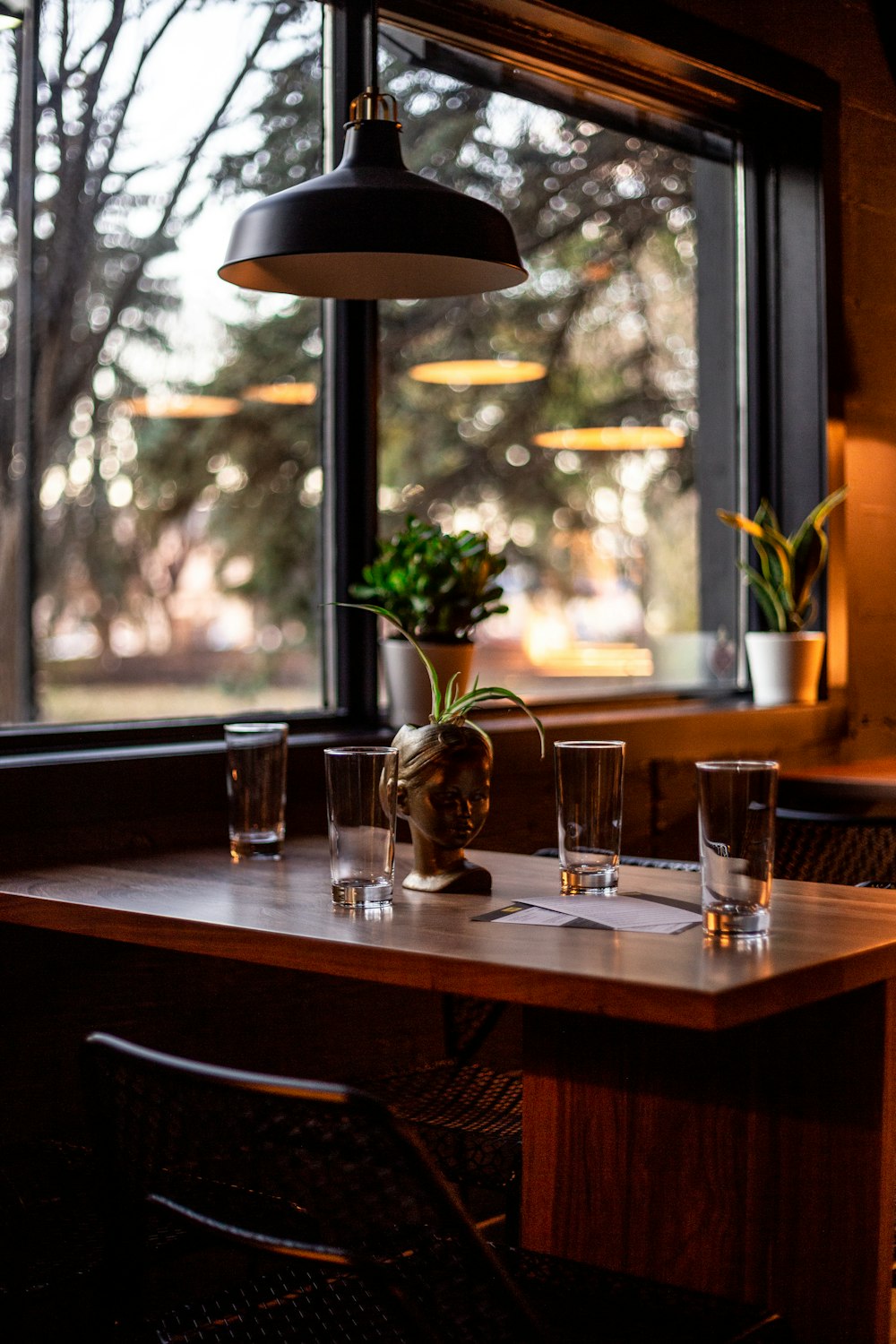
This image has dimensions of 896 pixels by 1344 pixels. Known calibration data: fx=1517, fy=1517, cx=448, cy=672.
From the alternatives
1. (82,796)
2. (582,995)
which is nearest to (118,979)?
(82,796)

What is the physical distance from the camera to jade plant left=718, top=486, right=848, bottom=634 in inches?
155

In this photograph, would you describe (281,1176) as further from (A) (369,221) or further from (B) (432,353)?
(B) (432,353)

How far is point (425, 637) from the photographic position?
9.65 ft

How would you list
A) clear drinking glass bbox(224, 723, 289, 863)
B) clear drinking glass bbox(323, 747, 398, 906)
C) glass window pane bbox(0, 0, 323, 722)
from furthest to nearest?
glass window pane bbox(0, 0, 323, 722) → clear drinking glass bbox(224, 723, 289, 863) → clear drinking glass bbox(323, 747, 398, 906)

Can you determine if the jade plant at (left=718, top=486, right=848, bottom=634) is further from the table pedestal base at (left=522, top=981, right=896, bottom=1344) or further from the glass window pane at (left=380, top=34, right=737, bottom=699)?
the table pedestal base at (left=522, top=981, right=896, bottom=1344)

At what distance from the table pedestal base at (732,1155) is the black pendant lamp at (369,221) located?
1.05 meters

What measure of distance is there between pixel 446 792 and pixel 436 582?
3.19 ft

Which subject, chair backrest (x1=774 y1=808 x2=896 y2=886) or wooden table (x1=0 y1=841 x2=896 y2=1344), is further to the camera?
chair backrest (x1=774 y1=808 x2=896 y2=886)

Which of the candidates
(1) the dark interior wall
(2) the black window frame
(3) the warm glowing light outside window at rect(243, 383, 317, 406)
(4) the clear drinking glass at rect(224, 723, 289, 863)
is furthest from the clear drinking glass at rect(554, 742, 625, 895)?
(1) the dark interior wall

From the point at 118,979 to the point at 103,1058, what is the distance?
48.2 inches

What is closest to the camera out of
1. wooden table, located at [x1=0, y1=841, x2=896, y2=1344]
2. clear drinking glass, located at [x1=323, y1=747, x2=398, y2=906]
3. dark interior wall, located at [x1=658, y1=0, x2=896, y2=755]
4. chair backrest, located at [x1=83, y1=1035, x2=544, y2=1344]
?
chair backrest, located at [x1=83, y1=1035, x2=544, y2=1344]

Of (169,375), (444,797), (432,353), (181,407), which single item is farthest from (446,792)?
(181,407)

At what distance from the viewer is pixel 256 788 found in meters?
2.38

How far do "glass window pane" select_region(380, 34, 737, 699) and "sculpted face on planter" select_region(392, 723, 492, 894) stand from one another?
1.62 metres
